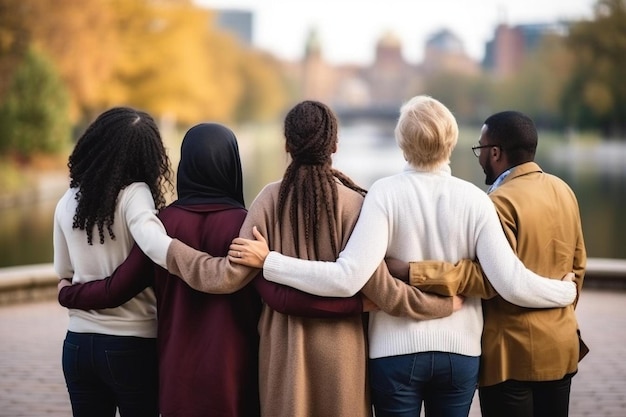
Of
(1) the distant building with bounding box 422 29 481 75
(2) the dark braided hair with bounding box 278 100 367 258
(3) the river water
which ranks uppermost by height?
(1) the distant building with bounding box 422 29 481 75

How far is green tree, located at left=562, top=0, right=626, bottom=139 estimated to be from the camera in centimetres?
2011

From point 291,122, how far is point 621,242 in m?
16.9

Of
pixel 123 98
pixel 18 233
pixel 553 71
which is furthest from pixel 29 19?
pixel 553 71

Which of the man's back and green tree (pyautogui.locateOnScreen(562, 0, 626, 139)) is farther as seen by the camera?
green tree (pyautogui.locateOnScreen(562, 0, 626, 139))

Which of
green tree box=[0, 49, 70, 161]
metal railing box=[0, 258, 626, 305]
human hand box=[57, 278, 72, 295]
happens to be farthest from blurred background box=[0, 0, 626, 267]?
human hand box=[57, 278, 72, 295]

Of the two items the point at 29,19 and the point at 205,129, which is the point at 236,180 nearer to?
the point at 205,129

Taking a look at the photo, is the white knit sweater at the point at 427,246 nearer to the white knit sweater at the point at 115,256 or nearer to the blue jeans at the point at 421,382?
the blue jeans at the point at 421,382

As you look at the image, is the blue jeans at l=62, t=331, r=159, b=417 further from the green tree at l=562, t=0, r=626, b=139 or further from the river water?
the green tree at l=562, t=0, r=626, b=139

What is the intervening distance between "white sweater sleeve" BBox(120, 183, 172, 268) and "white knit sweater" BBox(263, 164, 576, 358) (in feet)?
1.05

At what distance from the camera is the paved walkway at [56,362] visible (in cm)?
474

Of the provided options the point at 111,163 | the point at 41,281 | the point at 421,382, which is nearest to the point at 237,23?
the point at 41,281

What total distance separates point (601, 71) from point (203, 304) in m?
19.6

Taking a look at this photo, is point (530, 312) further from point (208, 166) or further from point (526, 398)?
Result: point (208, 166)

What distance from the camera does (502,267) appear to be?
2602 millimetres
